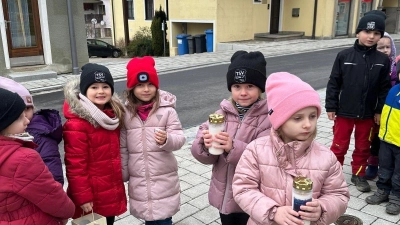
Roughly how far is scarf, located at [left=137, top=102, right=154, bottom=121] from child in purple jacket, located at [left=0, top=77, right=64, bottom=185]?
60 centimetres

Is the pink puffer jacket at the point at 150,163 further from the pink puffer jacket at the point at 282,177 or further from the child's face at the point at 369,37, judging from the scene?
the child's face at the point at 369,37

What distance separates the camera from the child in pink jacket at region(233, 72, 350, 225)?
199 cm

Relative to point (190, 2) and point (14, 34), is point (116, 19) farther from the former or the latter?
point (14, 34)

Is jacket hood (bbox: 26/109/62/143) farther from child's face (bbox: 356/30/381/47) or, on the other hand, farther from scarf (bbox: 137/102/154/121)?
child's face (bbox: 356/30/381/47)

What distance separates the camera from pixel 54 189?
2014 mm

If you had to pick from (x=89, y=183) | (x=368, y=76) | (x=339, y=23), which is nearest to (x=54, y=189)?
(x=89, y=183)

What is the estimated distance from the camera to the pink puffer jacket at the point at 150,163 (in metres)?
2.75

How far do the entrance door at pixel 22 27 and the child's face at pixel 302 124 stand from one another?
11.6m

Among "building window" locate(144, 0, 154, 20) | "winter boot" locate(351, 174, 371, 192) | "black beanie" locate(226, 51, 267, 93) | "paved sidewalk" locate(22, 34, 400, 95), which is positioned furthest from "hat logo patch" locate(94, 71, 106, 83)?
"building window" locate(144, 0, 154, 20)

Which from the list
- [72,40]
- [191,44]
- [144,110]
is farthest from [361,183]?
[191,44]

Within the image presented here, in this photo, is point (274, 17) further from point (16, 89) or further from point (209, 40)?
point (16, 89)

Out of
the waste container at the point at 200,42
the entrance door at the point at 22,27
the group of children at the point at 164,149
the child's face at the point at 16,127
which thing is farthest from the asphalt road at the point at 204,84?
the waste container at the point at 200,42

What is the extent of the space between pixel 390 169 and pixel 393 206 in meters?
0.37

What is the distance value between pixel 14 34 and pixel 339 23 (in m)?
20.1
